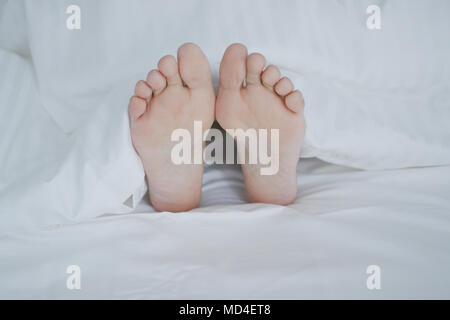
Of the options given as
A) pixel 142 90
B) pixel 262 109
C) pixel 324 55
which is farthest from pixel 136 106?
pixel 324 55

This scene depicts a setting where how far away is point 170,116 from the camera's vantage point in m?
0.74

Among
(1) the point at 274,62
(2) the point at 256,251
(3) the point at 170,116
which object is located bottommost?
(2) the point at 256,251

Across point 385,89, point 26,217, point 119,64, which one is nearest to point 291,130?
point 385,89

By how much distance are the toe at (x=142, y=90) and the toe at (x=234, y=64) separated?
14 centimetres

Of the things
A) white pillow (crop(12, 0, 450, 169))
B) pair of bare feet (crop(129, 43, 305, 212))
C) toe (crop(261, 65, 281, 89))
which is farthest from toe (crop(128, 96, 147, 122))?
toe (crop(261, 65, 281, 89))

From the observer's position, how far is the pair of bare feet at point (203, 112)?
704 millimetres

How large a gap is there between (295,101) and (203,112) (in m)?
0.18

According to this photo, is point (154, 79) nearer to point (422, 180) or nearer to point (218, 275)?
point (218, 275)

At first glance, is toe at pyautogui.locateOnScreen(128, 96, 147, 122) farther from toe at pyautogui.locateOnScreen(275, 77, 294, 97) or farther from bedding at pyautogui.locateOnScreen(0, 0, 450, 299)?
toe at pyautogui.locateOnScreen(275, 77, 294, 97)

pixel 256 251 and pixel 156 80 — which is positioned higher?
pixel 156 80

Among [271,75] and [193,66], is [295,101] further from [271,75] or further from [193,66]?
[193,66]

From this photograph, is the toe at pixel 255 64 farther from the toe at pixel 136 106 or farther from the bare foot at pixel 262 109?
the toe at pixel 136 106
